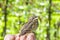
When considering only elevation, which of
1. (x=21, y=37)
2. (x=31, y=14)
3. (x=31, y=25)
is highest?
(x=31, y=14)

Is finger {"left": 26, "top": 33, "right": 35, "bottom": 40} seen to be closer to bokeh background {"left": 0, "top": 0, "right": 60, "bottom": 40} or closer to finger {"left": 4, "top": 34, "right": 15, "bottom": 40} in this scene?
bokeh background {"left": 0, "top": 0, "right": 60, "bottom": 40}

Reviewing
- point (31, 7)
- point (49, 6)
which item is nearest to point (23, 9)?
point (31, 7)

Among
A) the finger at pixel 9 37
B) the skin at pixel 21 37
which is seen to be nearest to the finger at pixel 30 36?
the skin at pixel 21 37

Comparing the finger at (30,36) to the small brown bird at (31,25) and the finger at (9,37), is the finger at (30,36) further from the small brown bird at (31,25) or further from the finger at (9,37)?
the finger at (9,37)

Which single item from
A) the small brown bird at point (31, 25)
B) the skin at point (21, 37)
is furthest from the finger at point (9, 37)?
the small brown bird at point (31, 25)

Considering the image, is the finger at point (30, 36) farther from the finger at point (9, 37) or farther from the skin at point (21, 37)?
the finger at point (9, 37)

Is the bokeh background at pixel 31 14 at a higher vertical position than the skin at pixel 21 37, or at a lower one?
higher

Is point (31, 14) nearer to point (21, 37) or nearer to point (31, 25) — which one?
point (31, 25)

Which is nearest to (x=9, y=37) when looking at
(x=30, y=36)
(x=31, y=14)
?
(x=30, y=36)
